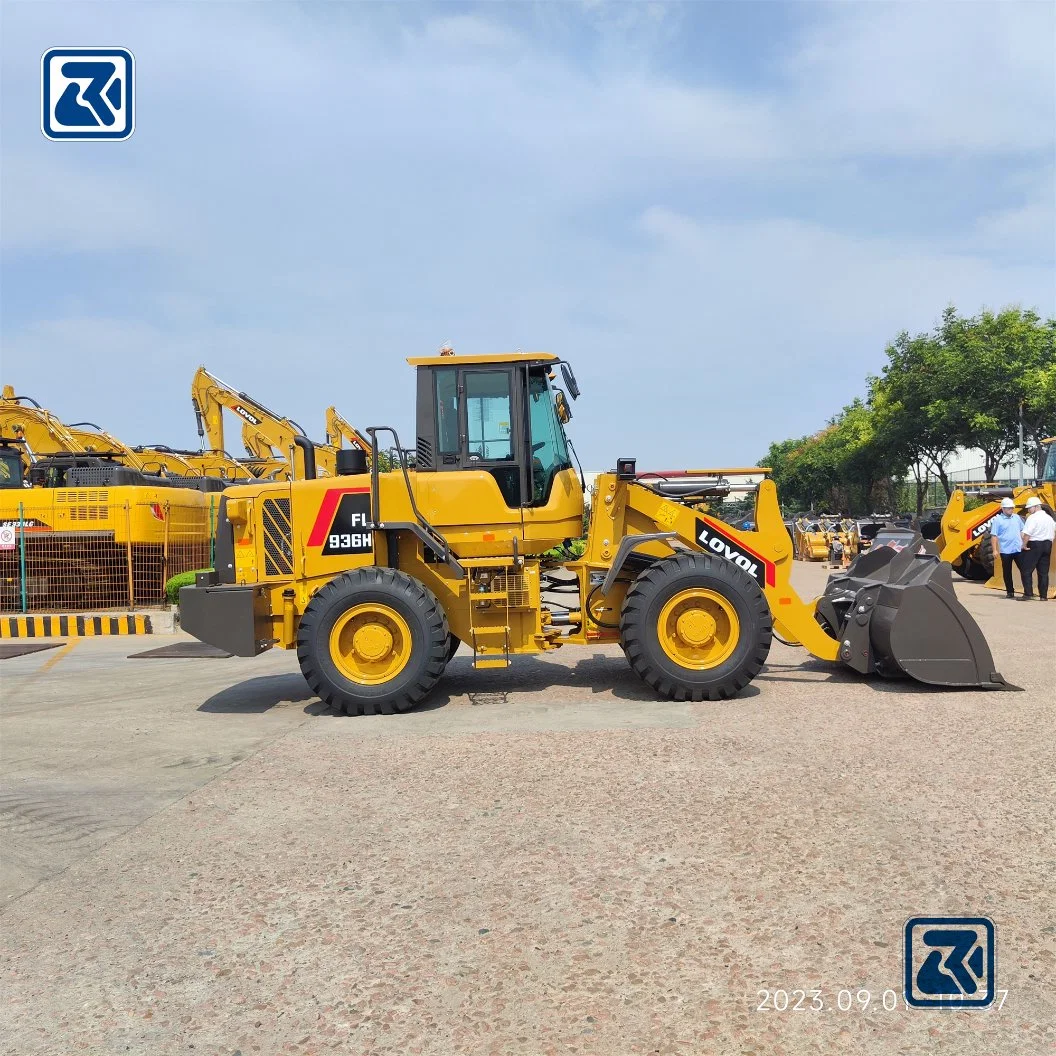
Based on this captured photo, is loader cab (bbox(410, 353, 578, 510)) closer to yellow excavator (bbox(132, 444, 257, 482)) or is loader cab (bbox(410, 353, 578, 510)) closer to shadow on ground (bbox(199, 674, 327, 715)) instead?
shadow on ground (bbox(199, 674, 327, 715))

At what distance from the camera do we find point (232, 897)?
3.78 meters

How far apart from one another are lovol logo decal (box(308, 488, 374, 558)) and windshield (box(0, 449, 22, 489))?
1199 centimetres

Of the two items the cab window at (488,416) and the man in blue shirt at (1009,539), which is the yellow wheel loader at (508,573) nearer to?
the cab window at (488,416)

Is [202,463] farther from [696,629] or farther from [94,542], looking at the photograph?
[696,629]

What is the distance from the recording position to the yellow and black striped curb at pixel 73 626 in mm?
13938

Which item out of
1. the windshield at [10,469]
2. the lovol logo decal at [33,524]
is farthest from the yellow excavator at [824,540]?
the windshield at [10,469]

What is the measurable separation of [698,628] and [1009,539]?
1079 cm

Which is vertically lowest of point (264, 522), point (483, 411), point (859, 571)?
point (859, 571)

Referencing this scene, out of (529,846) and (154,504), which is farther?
(154,504)

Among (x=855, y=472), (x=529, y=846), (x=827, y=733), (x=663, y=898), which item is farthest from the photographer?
(x=855, y=472)

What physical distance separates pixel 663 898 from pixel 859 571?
604cm

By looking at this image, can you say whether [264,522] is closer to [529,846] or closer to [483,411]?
[483,411]

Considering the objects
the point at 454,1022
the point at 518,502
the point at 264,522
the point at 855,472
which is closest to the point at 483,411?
the point at 518,502

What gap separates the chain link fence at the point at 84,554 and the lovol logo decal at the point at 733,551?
1016cm
